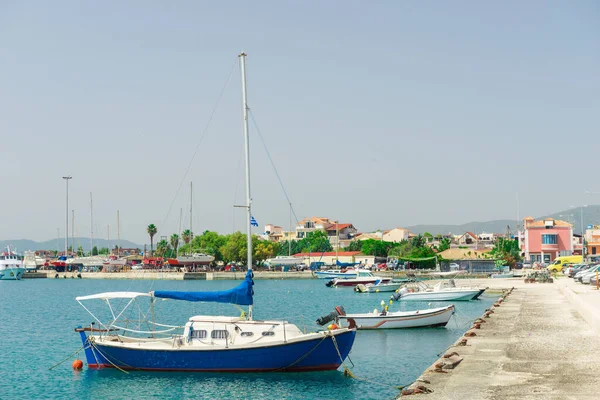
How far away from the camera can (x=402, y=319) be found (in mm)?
44094

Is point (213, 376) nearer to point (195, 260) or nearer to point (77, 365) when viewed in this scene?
point (77, 365)

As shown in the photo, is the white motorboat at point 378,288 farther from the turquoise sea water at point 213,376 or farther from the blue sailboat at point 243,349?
the blue sailboat at point 243,349

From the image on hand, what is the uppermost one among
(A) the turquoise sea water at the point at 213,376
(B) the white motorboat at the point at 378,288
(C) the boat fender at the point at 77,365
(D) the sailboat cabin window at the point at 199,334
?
(D) the sailboat cabin window at the point at 199,334

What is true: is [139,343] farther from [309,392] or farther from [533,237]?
[533,237]

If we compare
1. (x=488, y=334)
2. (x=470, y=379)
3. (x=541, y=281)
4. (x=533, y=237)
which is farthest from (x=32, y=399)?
(x=533, y=237)

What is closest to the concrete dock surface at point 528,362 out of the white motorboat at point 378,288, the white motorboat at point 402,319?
the white motorboat at point 402,319

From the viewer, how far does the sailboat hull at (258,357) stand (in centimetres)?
2802

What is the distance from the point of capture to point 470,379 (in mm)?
22062

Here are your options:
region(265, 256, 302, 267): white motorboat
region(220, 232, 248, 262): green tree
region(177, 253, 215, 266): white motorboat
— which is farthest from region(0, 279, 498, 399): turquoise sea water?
region(265, 256, 302, 267): white motorboat

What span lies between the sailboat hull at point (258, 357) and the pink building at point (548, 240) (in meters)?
119

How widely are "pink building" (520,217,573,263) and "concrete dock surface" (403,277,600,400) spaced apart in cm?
10161

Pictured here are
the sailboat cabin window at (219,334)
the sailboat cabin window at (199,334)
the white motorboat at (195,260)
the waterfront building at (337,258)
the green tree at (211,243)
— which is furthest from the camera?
the green tree at (211,243)

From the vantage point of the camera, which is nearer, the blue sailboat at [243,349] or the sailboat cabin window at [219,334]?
the blue sailboat at [243,349]

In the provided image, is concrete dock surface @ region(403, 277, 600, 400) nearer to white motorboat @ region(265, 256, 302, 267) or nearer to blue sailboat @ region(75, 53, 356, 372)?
blue sailboat @ region(75, 53, 356, 372)
